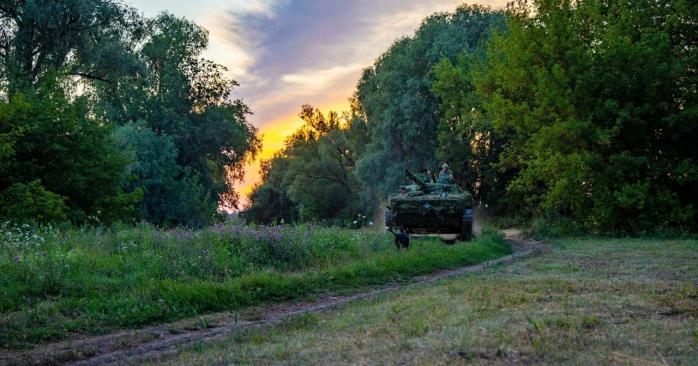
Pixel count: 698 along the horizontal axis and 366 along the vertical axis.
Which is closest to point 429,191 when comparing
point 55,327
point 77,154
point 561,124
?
point 561,124

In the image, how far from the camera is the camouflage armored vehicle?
2077cm

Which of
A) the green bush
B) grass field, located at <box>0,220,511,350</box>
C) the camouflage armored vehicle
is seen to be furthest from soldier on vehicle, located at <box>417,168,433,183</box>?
the green bush

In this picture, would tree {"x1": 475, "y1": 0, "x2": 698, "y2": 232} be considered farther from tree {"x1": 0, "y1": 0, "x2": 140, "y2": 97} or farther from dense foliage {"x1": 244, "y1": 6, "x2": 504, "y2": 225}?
tree {"x1": 0, "y1": 0, "x2": 140, "y2": 97}

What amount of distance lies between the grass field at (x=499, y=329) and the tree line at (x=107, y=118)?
1177 centimetres

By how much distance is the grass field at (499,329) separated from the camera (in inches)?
187

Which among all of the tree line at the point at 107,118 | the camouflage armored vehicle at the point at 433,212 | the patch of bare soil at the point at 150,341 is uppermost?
the tree line at the point at 107,118

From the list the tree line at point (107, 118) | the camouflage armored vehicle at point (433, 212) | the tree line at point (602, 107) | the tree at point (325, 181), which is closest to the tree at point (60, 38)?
the tree line at point (107, 118)

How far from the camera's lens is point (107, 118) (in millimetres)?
40500

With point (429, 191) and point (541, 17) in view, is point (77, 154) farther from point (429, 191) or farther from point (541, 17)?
point (541, 17)

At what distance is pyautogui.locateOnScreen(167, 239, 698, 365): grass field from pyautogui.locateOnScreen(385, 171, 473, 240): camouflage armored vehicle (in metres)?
11.3

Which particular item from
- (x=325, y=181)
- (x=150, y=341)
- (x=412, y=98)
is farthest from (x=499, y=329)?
(x=325, y=181)

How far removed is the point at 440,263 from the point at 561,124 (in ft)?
41.0

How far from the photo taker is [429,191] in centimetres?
2222

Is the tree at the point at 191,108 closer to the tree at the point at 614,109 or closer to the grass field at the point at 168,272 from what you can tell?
the tree at the point at 614,109
